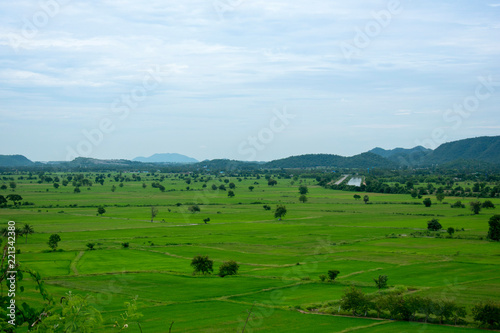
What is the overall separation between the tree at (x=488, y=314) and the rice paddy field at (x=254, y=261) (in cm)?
110


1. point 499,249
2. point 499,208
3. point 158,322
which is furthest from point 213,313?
point 499,208

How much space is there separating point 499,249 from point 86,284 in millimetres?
55500

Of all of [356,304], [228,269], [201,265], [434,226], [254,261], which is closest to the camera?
[356,304]

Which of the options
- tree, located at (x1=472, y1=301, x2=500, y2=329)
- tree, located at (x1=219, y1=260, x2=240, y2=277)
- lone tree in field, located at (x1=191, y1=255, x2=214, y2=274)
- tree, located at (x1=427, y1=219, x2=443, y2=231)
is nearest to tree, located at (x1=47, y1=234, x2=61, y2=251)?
lone tree in field, located at (x1=191, y1=255, x2=214, y2=274)

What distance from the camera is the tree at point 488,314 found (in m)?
33.1

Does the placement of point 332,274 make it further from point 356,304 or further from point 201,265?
point 201,265

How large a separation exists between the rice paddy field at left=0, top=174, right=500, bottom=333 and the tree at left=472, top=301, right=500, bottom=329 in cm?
110

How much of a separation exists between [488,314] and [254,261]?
31.5 m

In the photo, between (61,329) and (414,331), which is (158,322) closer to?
(414,331)

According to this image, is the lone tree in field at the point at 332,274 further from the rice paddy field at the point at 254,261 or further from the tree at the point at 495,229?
the tree at the point at 495,229

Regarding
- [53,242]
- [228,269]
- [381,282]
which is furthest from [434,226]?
[53,242]

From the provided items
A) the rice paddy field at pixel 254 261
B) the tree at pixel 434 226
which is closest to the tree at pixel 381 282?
the rice paddy field at pixel 254 261

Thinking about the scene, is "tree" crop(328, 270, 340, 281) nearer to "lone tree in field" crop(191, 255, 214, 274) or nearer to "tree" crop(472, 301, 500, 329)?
"lone tree in field" crop(191, 255, 214, 274)

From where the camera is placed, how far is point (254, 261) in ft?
197
